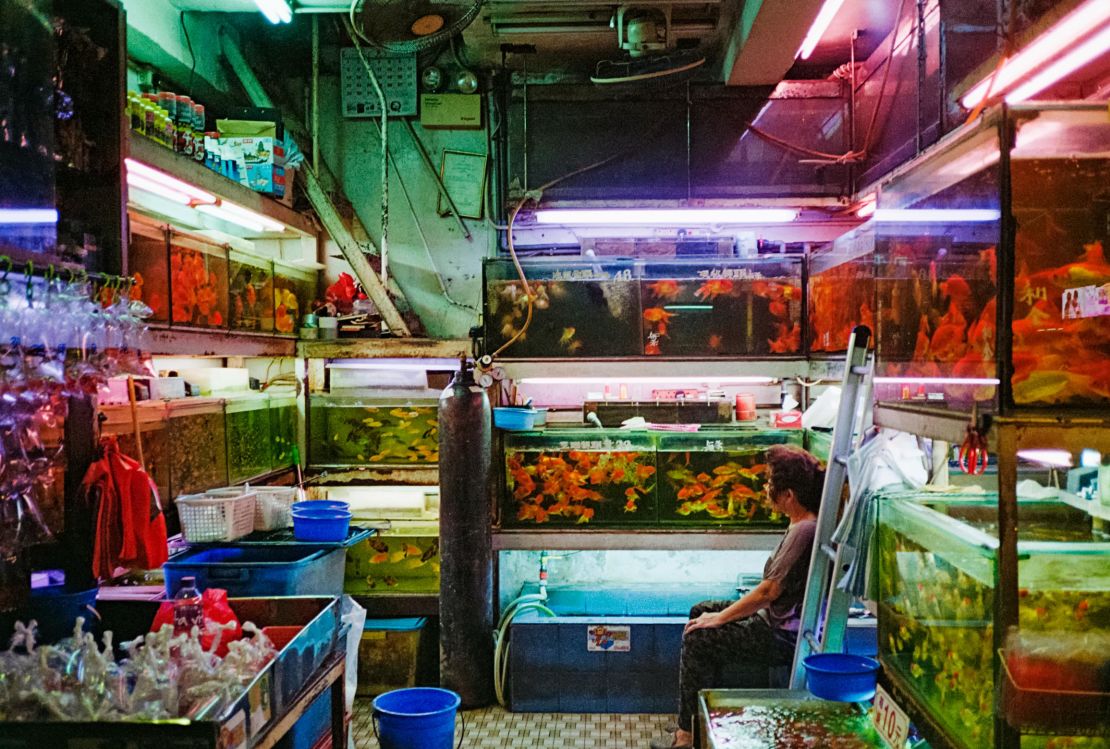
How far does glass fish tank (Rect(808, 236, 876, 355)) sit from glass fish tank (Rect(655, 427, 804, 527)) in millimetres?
680

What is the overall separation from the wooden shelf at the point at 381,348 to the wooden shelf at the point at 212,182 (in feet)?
2.94

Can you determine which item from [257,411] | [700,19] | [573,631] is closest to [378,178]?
[257,411]

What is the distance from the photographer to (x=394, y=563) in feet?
18.7

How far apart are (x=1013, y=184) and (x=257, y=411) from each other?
4.73m

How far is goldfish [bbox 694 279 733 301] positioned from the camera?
527 cm

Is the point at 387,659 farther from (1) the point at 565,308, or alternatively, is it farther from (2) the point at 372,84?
(2) the point at 372,84

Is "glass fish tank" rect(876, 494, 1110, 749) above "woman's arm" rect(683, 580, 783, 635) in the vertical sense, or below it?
above

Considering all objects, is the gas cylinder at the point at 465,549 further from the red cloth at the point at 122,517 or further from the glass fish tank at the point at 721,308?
the red cloth at the point at 122,517

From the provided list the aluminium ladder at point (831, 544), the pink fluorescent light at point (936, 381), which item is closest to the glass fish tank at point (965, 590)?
the pink fluorescent light at point (936, 381)

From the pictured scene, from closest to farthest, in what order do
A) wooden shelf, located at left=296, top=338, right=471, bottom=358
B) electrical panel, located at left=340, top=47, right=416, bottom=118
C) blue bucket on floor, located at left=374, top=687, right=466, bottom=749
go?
blue bucket on floor, located at left=374, top=687, right=466, bottom=749 < wooden shelf, located at left=296, top=338, right=471, bottom=358 < electrical panel, located at left=340, top=47, right=416, bottom=118

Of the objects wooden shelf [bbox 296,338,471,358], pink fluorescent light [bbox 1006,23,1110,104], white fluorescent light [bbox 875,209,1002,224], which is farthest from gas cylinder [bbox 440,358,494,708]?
pink fluorescent light [bbox 1006,23,1110,104]

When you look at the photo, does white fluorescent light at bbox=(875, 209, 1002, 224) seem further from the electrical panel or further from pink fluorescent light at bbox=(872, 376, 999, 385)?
the electrical panel

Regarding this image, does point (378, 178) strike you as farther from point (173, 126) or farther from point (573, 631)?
point (573, 631)

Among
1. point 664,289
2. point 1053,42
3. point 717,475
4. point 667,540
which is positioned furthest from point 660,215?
point 1053,42
